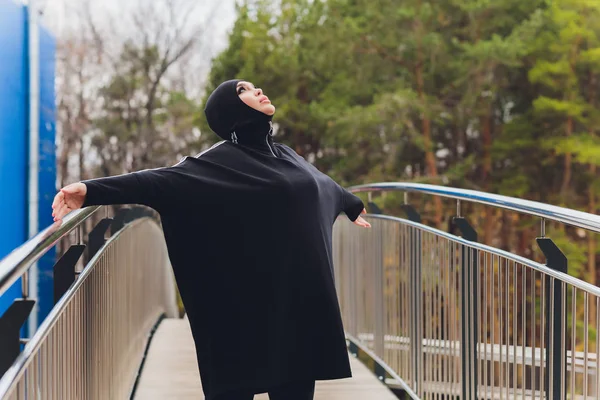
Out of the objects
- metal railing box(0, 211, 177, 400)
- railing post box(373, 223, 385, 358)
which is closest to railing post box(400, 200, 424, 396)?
railing post box(373, 223, 385, 358)

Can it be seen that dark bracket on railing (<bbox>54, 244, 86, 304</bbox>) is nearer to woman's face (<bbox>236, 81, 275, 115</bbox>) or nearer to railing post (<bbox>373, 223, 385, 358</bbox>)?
woman's face (<bbox>236, 81, 275, 115</bbox>)

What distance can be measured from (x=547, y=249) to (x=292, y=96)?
25.8 m

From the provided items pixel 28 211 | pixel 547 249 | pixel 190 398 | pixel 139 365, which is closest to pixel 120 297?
pixel 190 398

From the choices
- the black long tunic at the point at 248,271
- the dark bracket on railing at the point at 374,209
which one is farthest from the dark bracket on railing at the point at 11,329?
the dark bracket on railing at the point at 374,209

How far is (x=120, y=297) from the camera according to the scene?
3959 millimetres

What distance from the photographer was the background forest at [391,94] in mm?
24891

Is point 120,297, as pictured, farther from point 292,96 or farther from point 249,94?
point 292,96

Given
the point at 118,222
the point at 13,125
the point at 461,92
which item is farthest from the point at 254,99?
the point at 461,92

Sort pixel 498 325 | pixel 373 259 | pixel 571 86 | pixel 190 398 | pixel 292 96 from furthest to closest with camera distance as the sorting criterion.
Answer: pixel 292 96 → pixel 571 86 → pixel 373 259 → pixel 190 398 → pixel 498 325

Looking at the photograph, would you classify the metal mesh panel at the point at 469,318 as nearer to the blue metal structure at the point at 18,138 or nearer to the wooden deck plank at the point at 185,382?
the wooden deck plank at the point at 185,382

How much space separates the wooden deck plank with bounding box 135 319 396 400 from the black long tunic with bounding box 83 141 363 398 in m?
1.85

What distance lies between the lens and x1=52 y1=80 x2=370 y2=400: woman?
2.54m

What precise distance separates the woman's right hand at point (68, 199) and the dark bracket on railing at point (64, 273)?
0.44 feet

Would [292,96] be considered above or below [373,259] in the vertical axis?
above
